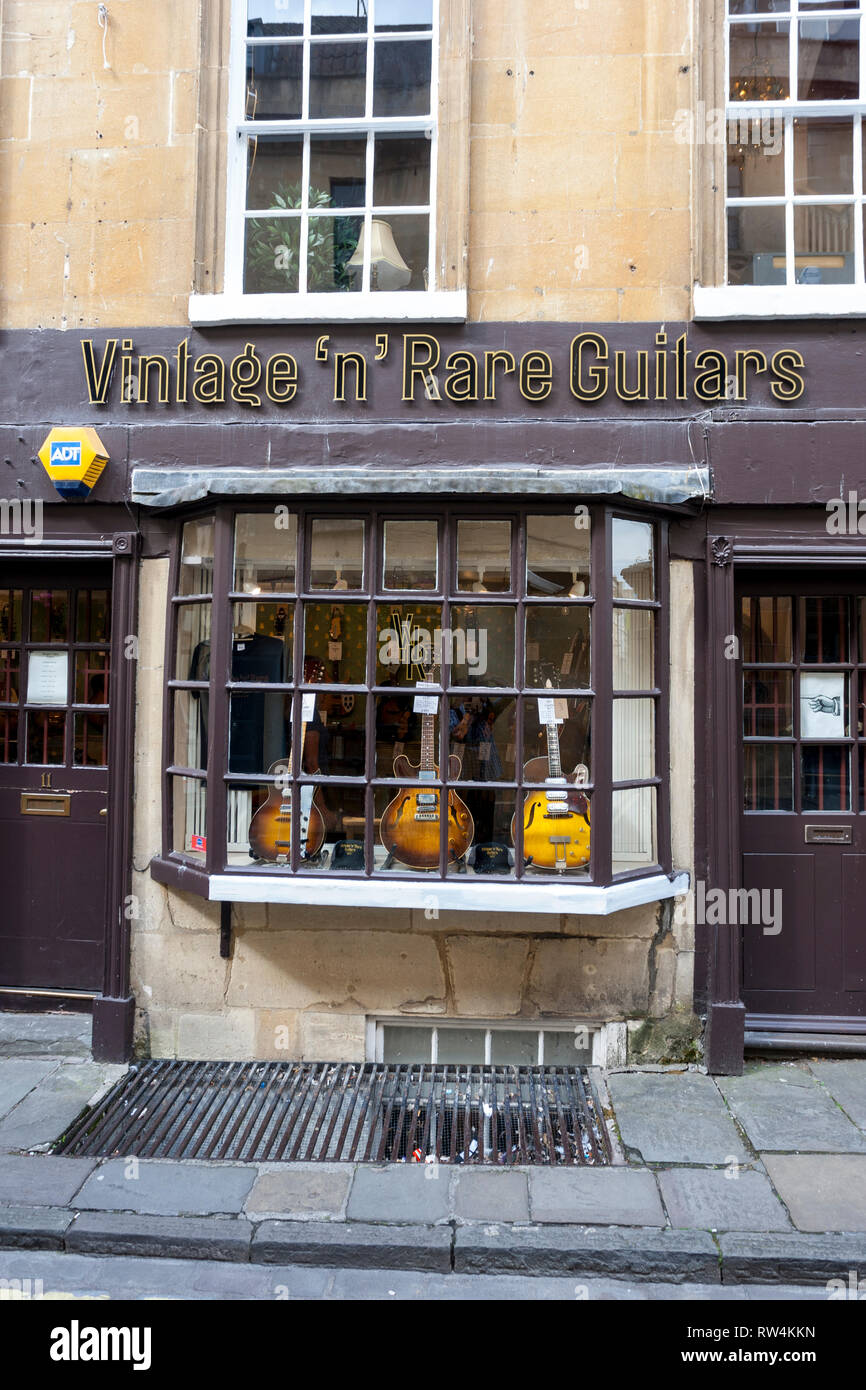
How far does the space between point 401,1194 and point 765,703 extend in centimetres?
332

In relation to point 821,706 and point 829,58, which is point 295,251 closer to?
point 829,58

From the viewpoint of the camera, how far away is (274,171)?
5555 mm

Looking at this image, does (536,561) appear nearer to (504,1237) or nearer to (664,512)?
(664,512)

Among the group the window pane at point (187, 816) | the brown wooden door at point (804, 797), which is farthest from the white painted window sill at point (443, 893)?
the brown wooden door at point (804, 797)

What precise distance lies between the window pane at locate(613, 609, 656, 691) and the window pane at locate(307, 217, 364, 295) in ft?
8.31

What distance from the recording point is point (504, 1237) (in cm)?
364

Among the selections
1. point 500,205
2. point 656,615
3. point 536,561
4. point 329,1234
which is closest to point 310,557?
point 536,561

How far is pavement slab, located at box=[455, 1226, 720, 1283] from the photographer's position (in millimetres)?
3553

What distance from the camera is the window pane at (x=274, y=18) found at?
5500mm

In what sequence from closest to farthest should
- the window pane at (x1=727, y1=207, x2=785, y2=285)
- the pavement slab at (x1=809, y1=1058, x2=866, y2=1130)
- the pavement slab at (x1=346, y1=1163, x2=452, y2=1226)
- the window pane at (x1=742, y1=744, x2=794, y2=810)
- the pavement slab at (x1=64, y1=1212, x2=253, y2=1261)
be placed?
1. the pavement slab at (x1=64, y1=1212, x2=253, y2=1261)
2. the pavement slab at (x1=346, y1=1163, x2=452, y2=1226)
3. the pavement slab at (x1=809, y1=1058, x2=866, y2=1130)
4. the window pane at (x1=727, y1=207, x2=785, y2=285)
5. the window pane at (x1=742, y1=744, x2=794, y2=810)

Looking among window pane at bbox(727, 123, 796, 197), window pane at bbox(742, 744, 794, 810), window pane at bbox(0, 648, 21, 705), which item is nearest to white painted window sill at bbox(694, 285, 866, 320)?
window pane at bbox(727, 123, 796, 197)

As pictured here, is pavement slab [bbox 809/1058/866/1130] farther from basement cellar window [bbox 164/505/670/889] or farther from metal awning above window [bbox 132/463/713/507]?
metal awning above window [bbox 132/463/713/507]

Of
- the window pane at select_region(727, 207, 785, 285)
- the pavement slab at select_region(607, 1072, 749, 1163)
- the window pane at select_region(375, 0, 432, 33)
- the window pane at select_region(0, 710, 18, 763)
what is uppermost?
the window pane at select_region(375, 0, 432, 33)

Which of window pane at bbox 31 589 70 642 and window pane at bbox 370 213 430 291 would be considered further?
window pane at bbox 31 589 70 642
